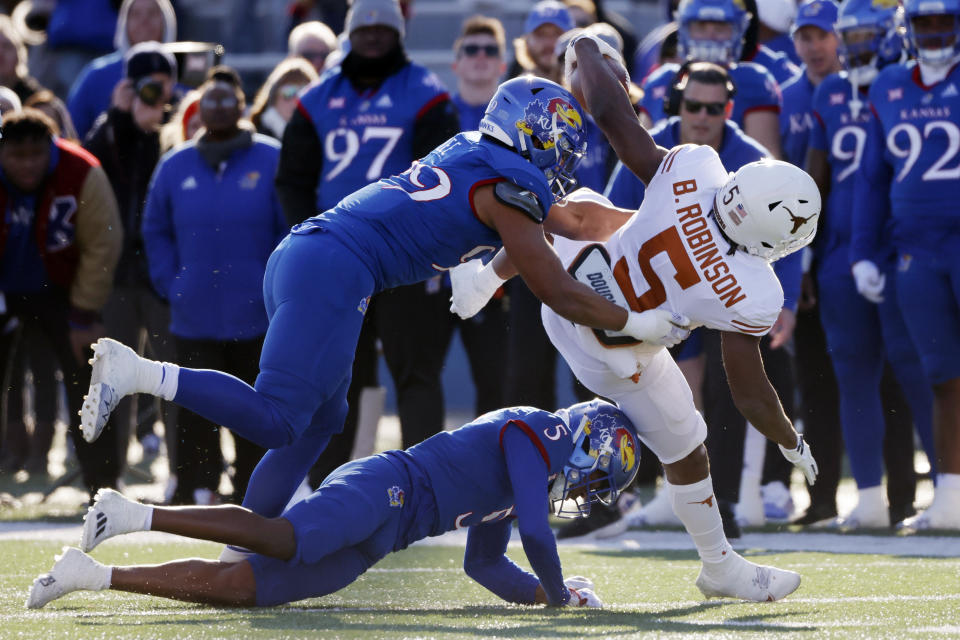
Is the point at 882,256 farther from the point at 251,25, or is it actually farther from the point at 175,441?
the point at 251,25

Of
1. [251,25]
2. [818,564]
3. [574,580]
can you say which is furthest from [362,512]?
[251,25]

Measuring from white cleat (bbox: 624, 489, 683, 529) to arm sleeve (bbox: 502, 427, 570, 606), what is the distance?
265 centimetres

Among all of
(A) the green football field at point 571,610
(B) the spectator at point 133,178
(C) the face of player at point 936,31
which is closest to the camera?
(A) the green football field at point 571,610

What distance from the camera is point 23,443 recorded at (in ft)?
32.5

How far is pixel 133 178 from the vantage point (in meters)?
8.97

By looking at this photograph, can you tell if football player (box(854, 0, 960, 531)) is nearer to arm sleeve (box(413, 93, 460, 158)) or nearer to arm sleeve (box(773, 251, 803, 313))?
arm sleeve (box(773, 251, 803, 313))

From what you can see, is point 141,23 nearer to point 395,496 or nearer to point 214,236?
point 214,236

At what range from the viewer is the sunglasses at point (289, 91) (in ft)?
30.6

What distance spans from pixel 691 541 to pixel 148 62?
13.7 feet

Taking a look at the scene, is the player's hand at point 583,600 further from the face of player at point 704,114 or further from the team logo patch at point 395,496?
the face of player at point 704,114

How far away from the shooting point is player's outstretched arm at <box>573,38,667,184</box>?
566 cm

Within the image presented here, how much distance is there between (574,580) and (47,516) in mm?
3496

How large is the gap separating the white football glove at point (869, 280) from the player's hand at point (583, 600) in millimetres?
2969

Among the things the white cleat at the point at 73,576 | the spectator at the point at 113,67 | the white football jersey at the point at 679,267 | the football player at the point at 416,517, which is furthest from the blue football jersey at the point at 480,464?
the spectator at the point at 113,67
